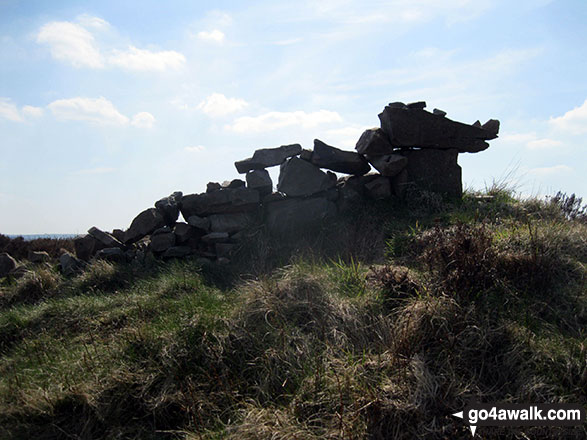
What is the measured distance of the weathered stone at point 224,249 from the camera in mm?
7250

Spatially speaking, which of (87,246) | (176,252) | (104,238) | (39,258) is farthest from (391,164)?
(39,258)

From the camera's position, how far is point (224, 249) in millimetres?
7285

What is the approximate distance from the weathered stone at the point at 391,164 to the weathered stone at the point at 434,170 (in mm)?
322

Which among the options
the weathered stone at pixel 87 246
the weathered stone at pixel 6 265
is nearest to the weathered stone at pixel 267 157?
the weathered stone at pixel 87 246

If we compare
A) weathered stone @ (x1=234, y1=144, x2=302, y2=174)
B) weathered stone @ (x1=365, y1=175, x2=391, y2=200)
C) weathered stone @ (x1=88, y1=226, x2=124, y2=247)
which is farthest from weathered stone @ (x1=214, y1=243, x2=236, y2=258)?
weathered stone @ (x1=365, y1=175, x2=391, y2=200)

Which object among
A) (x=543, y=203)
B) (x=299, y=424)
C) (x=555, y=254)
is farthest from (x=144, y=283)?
(x=543, y=203)

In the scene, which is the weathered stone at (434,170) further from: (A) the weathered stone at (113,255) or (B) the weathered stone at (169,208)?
(A) the weathered stone at (113,255)

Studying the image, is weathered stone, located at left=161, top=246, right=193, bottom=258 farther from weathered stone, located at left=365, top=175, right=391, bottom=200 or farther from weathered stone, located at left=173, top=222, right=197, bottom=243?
weathered stone, located at left=365, top=175, right=391, bottom=200

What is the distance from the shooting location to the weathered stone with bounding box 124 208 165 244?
789 cm

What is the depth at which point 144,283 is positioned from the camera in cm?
641

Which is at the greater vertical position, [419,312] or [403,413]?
[419,312]

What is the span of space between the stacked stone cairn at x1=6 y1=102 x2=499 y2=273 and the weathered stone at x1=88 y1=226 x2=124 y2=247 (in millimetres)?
20

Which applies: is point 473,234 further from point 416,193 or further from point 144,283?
point 144,283

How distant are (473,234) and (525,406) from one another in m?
2.15
